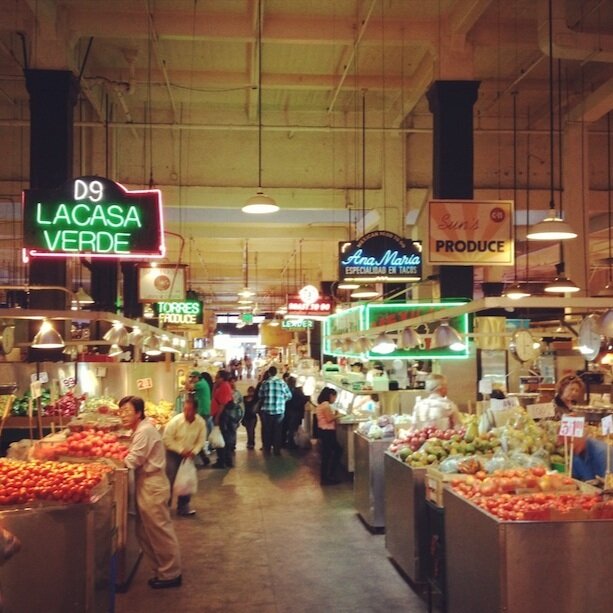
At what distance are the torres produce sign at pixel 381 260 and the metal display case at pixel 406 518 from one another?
12.6ft

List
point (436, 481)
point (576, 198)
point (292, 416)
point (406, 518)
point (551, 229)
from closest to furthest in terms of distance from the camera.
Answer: point (436, 481), point (406, 518), point (551, 229), point (576, 198), point (292, 416)

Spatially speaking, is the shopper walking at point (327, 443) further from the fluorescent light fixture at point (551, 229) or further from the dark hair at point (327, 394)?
the fluorescent light fixture at point (551, 229)

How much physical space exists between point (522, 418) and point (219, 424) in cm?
838

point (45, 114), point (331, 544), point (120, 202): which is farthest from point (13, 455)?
point (45, 114)

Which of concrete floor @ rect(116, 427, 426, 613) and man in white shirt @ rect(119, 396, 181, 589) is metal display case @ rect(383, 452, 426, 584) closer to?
concrete floor @ rect(116, 427, 426, 613)

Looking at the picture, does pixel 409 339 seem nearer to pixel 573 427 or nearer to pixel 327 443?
pixel 327 443

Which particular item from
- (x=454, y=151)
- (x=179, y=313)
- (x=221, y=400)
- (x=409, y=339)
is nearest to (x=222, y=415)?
(x=221, y=400)

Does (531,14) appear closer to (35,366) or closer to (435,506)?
(435,506)

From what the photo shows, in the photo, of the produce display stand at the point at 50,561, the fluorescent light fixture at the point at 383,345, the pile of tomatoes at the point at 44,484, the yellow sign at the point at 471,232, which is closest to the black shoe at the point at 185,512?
the fluorescent light fixture at the point at 383,345

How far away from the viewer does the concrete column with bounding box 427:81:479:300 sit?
11352mm

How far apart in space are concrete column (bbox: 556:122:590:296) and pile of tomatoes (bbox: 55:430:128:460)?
9.14 meters

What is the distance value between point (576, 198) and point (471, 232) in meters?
5.57

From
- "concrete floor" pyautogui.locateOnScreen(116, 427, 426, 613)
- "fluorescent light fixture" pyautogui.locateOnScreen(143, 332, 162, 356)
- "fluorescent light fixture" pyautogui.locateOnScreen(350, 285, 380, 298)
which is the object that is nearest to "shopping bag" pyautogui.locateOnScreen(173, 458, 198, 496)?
"concrete floor" pyautogui.locateOnScreen(116, 427, 426, 613)

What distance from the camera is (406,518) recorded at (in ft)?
24.0
